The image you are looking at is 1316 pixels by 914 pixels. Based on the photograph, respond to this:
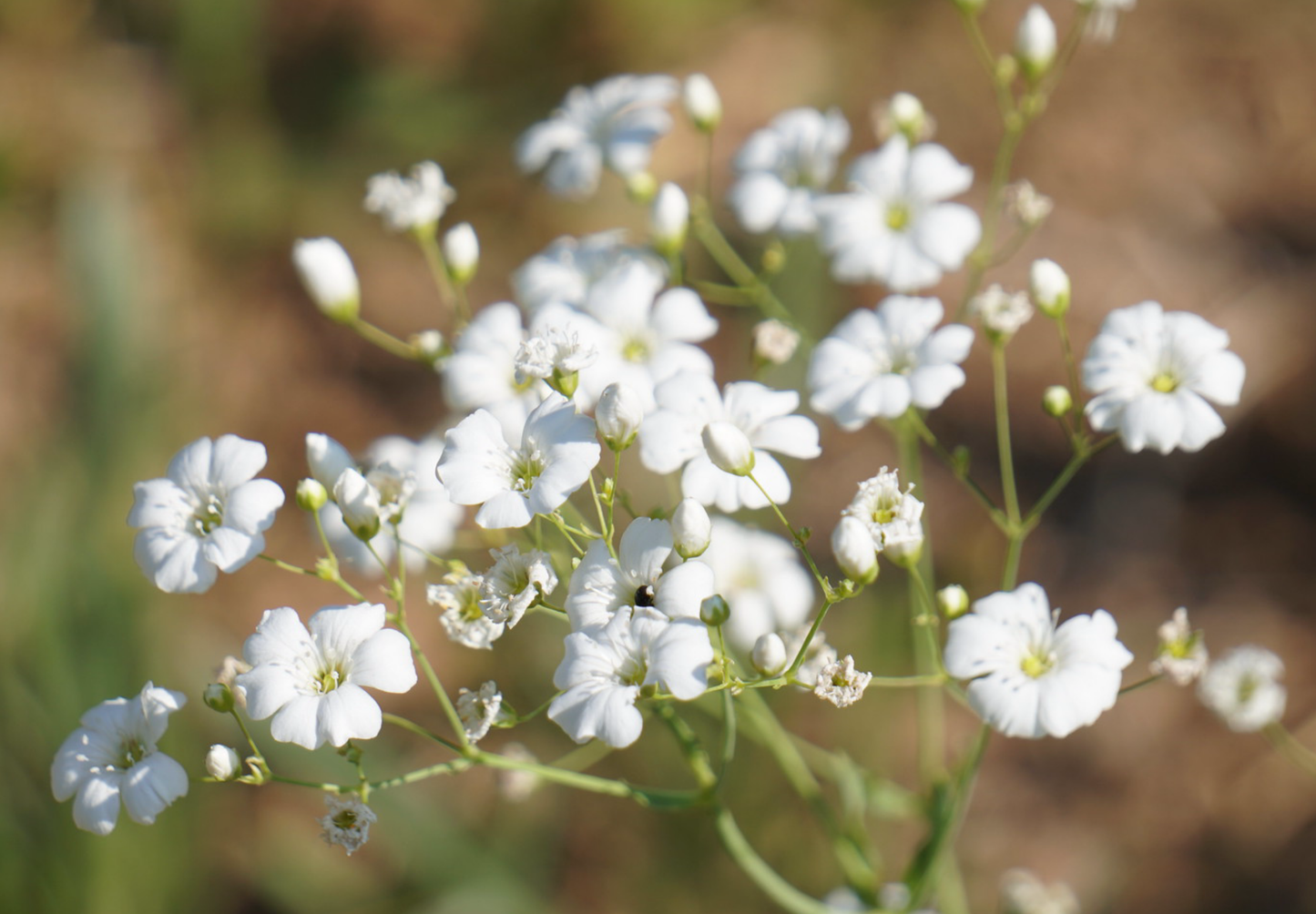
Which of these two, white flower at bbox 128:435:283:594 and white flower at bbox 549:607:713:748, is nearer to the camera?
white flower at bbox 549:607:713:748

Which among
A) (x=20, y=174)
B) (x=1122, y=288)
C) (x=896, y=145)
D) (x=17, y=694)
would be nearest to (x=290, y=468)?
(x=17, y=694)

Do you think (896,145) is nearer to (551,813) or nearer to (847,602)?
(847,602)

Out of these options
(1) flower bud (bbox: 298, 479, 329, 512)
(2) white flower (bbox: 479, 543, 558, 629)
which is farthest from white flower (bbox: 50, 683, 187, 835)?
(2) white flower (bbox: 479, 543, 558, 629)

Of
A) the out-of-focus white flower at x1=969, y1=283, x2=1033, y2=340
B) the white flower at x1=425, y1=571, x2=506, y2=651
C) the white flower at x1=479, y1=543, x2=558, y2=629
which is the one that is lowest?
the white flower at x1=425, y1=571, x2=506, y2=651

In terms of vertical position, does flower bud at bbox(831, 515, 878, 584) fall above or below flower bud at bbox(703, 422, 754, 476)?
below

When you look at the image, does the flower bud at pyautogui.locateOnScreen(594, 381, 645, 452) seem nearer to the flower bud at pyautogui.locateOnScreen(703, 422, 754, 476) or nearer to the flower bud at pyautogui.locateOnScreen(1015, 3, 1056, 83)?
the flower bud at pyautogui.locateOnScreen(703, 422, 754, 476)

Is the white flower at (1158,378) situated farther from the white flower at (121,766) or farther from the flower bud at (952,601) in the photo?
the white flower at (121,766)

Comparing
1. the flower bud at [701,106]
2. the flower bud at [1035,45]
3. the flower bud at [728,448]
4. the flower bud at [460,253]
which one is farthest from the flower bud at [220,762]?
the flower bud at [1035,45]

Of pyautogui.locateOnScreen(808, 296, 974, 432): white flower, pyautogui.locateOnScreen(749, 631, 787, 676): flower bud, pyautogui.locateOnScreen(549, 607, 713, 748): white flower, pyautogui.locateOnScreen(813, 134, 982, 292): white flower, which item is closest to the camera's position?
pyautogui.locateOnScreen(549, 607, 713, 748): white flower

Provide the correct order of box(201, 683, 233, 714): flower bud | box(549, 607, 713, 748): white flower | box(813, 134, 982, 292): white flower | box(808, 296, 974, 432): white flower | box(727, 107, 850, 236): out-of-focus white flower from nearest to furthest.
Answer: box(549, 607, 713, 748): white flower < box(201, 683, 233, 714): flower bud < box(808, 296, 974, 432): white flower < box(813, 134, 982, 292): white flower < box(727, 107, 850, 236): out-of-focus white flower
